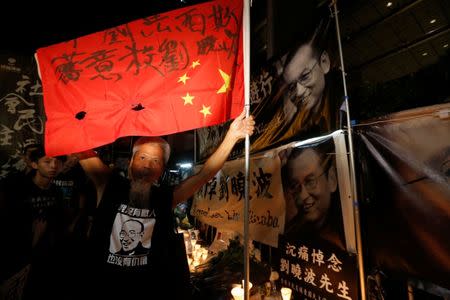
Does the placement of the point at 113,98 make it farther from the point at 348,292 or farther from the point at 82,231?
the point at 348,292

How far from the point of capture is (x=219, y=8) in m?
3.32

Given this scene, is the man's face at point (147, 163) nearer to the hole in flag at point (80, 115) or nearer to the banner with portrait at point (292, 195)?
the hole in flag at point (80, 115)

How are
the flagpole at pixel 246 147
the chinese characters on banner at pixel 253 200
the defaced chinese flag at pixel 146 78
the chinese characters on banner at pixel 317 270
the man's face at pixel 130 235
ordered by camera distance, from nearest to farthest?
1. the flagpole at pixel 246 147
2. the man's face at pixel 130 235
3. the defaced chinese flag at pixel 146 78
4. the chinese characters on banner at pixel 317 270
5. the chinese characters on banner at pixel 253 200

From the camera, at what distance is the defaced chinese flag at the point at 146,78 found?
3.02 m

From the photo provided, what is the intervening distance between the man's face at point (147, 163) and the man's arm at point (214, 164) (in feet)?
1.18

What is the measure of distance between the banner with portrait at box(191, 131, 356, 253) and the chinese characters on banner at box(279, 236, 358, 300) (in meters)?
0.16

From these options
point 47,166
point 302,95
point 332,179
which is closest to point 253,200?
point 332,179

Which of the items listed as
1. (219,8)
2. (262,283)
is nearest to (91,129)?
(219,8)

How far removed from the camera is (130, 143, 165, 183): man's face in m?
3.07

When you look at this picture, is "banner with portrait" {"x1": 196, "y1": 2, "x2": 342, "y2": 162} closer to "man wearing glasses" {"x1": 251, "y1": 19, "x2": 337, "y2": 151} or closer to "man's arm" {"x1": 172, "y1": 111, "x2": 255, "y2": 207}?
"man wearing glasses" {"x1": 251, "y1": 19, "x2": 337, "y2": 151}

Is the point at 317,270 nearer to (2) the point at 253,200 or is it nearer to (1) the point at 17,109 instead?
(2) the point at 253,200

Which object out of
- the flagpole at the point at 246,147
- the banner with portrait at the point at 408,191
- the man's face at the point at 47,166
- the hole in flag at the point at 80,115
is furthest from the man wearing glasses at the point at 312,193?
the man's face at the point at 47,166

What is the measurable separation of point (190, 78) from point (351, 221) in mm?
2693

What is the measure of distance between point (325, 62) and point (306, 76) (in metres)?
0.40
